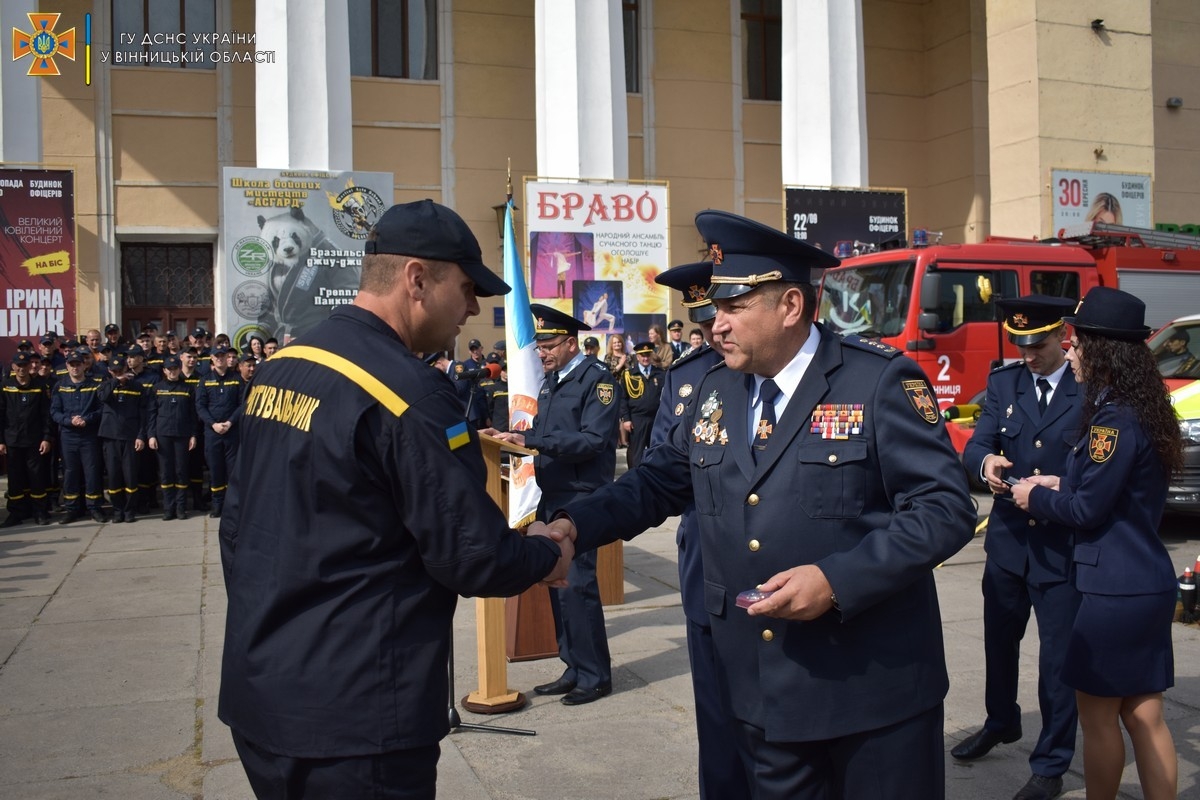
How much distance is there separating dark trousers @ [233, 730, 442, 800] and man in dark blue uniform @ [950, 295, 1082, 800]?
2897 mm

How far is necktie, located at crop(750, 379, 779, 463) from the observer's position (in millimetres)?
3000

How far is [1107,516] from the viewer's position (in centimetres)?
405

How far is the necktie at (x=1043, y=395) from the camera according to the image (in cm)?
493

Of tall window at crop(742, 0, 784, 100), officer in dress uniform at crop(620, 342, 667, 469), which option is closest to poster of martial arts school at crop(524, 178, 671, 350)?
officer in dress uniform at crop(620, 342, 667, 469)

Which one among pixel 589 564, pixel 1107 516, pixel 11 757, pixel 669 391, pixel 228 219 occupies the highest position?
pixel 228 219

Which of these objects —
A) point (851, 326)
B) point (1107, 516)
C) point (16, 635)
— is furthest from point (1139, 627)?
point (851, 326)

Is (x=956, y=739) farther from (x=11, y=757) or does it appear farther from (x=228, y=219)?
(x=228, y=219)

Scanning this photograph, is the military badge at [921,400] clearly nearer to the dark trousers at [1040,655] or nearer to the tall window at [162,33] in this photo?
the dark trousers at [1040,655]

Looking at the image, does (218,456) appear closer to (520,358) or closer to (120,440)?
(120,440)

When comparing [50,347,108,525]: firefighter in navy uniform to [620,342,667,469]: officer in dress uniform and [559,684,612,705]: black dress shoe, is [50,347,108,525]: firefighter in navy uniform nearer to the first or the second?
[620,342,667,469]: officer in dress uniform

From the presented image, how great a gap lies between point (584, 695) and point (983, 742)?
6.85 ft

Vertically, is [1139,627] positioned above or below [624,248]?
below

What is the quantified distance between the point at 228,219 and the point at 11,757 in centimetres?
1241

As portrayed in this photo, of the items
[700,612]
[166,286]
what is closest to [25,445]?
[166,286]
